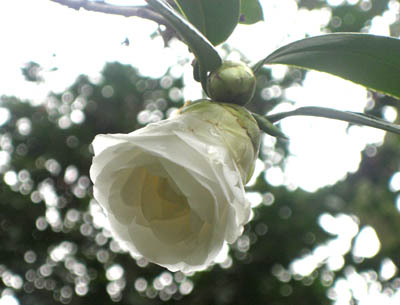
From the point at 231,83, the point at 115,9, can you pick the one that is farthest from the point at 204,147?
the point at 115,9

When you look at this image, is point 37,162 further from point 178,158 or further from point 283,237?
point 178,158

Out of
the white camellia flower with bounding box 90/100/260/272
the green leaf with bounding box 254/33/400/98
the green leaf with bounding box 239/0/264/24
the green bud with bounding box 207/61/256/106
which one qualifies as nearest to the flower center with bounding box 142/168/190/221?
the white camellia flower with bounding box 90/100/260/272

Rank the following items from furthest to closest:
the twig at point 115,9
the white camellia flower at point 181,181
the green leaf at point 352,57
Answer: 1. the twig at point 115,9
2. the green leaf at point 352,57
3. the white camellia flower at point 181,181

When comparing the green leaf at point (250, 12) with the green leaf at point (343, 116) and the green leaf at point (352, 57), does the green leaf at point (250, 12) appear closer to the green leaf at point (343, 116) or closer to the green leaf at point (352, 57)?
the green leaf at point (352, 57)

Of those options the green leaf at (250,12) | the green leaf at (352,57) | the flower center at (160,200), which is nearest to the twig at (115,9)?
the green leaf at (250,12)

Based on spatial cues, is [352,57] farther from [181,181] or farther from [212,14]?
[181,181]

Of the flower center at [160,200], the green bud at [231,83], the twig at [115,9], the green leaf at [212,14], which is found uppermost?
the green leaf at [212,14]

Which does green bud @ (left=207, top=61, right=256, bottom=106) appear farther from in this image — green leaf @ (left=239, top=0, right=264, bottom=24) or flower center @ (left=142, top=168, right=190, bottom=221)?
green leaf @ (left=239, top=0, right=264, bottom=24)
